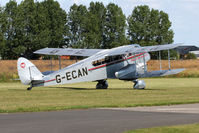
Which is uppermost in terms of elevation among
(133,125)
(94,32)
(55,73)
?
(94,32)

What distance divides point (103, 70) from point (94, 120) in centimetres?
1991

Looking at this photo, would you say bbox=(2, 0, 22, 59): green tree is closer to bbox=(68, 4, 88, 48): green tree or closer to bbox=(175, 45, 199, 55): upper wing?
bbox=(68, 4, 88, 48): green tree

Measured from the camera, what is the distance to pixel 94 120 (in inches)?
622

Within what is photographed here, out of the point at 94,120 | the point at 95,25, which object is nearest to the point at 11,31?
the point at 95,25

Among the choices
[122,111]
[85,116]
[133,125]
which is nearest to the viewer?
[133,125]

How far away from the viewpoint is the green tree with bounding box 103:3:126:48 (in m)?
104

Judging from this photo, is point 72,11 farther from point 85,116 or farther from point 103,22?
point 85,116

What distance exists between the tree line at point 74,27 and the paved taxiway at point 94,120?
73.0m

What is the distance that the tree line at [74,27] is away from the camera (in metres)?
92.8

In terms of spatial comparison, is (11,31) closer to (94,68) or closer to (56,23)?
(56,23)

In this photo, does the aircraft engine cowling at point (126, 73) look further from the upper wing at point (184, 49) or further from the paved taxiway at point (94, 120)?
the upper wing at point (184, 49)

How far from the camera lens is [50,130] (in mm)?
13539

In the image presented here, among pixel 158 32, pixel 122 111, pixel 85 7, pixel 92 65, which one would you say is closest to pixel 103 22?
pixel 85 7

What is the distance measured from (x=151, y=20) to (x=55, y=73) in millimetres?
77682
